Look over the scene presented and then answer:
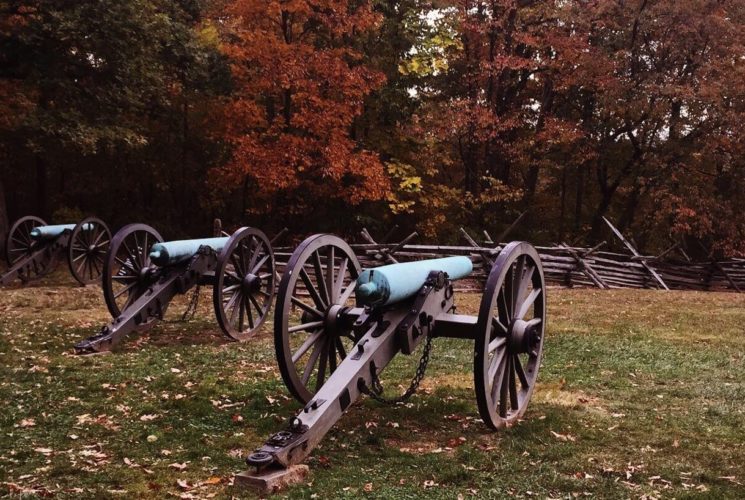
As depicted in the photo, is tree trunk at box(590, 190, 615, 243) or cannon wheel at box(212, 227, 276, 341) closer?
cannon wheel at box(212, 227, 276, 341)

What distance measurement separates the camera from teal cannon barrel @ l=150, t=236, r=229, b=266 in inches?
334

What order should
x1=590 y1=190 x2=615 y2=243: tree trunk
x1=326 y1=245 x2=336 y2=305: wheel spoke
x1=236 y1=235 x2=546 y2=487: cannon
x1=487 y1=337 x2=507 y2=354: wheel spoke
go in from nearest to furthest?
1. x1=236 y1=235 x2=546 y2=487: cannon
2. x1=487 y1=337 x2=507 y2=354: wheel spoke
3. x1=326 y1=245 x2=336 y2=305: wheel spoke
4. x1=590 y1=190 x2=615 y2=243: tree trunk

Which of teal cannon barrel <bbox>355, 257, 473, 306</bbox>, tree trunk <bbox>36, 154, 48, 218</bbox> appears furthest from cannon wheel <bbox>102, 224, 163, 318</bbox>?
tree trunk <bbox>36, 154, 48, 218</bbox>

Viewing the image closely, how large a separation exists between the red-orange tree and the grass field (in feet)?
32.0

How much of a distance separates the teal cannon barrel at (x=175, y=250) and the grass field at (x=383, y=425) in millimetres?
1084

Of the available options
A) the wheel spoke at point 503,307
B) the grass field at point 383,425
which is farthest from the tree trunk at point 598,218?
the wheel spoke at point 503,307

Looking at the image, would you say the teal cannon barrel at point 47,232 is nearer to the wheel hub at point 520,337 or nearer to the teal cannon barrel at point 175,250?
the teal cannon barrel at point 175,250

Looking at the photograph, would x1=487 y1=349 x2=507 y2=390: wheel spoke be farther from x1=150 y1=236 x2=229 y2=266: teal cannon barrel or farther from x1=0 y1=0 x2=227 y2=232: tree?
x1=0 y1=0 x2=227 y2=232: tree

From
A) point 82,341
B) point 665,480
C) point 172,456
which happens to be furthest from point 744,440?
point 82,341

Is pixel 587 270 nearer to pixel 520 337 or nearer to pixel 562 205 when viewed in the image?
pixel 562 205

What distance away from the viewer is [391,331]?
16.7 feet

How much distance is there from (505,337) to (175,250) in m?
4.83

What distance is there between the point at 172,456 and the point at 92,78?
1447 centimetres

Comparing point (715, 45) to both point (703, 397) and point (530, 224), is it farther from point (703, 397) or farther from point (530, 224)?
point (703, 397)
